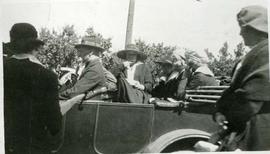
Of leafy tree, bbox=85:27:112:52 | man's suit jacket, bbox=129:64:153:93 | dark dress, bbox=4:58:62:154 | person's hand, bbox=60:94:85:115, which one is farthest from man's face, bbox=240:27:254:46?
dark dress, bbox=4:58:62:154

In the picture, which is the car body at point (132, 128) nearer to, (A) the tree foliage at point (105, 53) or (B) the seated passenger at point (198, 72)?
(B) the seated passenger at point (198, 72)

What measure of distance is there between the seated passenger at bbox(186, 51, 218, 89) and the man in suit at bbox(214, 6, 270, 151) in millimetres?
136

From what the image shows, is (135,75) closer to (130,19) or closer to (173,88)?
(173,88)

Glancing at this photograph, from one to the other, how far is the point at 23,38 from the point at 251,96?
1.50 metres

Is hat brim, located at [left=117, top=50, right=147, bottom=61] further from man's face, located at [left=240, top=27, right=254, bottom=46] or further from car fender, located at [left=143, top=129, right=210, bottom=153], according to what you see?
man's face, located at [left=240, top=27, right=254, bottom=46]

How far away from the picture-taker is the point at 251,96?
2449 mm

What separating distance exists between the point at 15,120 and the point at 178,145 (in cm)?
102

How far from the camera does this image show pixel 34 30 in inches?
94.6

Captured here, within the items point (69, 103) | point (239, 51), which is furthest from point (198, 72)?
point (69, 103)

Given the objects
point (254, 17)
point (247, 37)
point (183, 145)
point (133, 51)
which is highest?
point (254, 17)

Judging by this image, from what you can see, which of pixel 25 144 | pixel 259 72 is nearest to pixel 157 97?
pixel 259 72

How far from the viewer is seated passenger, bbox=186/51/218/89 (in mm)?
2465

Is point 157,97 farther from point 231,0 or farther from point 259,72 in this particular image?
point 231,0

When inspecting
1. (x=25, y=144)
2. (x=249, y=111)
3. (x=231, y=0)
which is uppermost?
(x=231, y=0)
